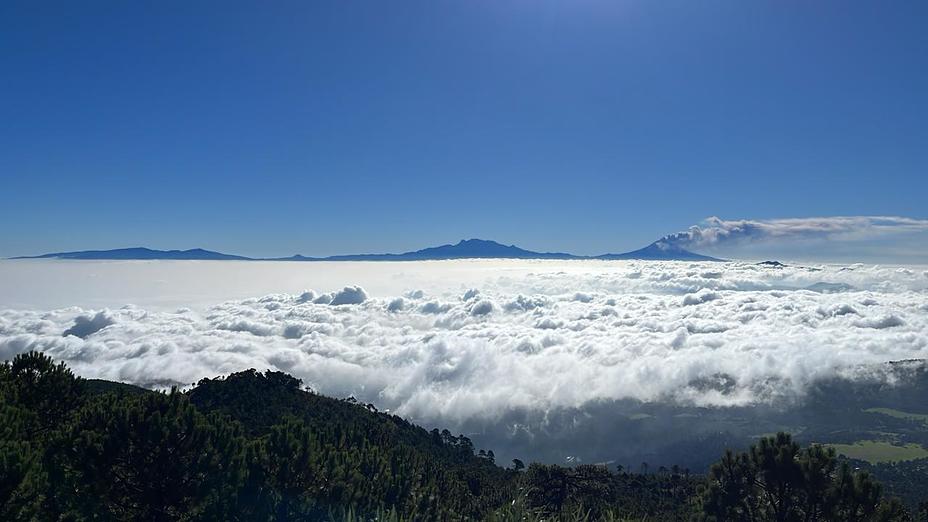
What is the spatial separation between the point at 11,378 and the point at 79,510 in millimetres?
19142

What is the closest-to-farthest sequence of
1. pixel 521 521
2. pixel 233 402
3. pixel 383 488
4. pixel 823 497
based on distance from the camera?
pixel 521 521, pixel 823 497, pixel 383 488, pixel 233 402

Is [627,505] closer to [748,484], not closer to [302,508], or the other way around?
[748,484]

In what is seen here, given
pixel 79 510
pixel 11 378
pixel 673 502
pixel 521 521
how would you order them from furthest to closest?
pixel 673 502, pixel 11 378, pixel 79 510, pixel 521 521

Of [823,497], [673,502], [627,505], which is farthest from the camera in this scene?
[673,502]

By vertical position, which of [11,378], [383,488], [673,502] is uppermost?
[11,378]

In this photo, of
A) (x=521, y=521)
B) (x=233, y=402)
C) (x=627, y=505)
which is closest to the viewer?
(x=521, y=521)

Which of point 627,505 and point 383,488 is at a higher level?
point 383,488

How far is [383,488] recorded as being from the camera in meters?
28.9

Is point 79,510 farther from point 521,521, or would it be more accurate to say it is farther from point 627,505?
point 627,505

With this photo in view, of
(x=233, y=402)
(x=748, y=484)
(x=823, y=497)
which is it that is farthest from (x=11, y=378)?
(x=233, y=402)

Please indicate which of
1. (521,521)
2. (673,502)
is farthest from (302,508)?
(673,502)

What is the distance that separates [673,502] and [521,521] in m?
77.3

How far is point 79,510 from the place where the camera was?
2064 centimetres

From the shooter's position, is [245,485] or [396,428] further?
[396,428]
